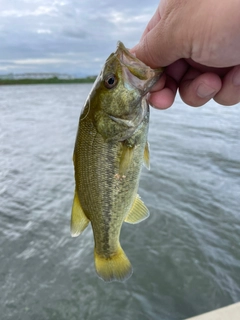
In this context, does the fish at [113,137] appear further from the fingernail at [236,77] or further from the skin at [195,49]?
the fingernail at [236,77]

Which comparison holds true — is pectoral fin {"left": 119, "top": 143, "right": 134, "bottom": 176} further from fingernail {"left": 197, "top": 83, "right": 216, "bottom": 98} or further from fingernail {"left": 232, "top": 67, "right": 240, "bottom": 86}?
fingernail {"left": 232, "top": 67, "right": 240, "bottom": 86}

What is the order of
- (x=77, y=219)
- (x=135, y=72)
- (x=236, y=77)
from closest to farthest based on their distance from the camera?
(x=135, y=72)
(x=77, y=219)
(x=236, y=77)

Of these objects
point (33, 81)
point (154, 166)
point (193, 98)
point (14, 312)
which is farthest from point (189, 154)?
point (33, 81)

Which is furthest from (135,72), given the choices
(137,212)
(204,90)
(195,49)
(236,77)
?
(137,212)

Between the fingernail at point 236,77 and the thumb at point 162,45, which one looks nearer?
the thumb at point 162,45

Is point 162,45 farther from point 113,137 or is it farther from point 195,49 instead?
point 113,137

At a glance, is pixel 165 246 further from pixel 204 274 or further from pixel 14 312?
pixel 14 312

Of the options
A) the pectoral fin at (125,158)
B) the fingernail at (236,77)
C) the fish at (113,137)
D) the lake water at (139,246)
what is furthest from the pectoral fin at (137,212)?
the lake water at (139,246)
